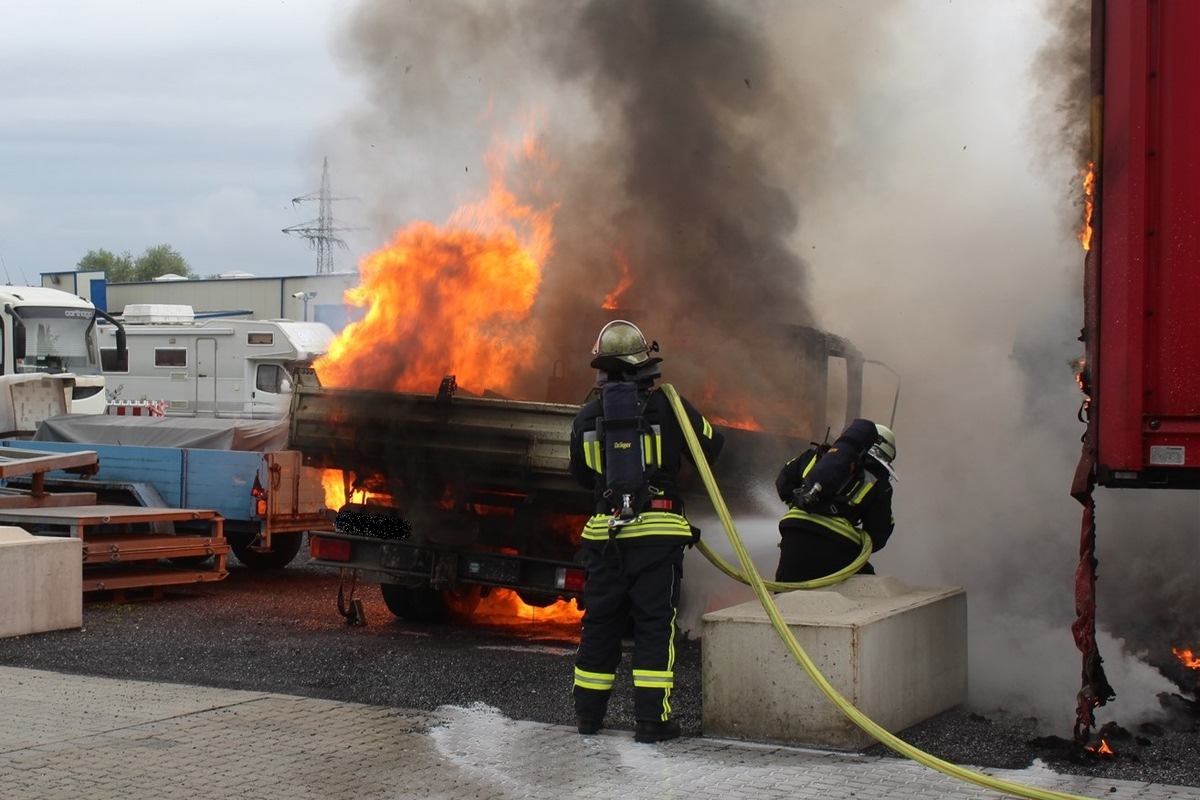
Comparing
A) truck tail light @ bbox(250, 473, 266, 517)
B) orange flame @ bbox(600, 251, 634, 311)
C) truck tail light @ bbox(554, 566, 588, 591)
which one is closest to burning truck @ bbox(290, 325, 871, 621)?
truck tail light @ bbox(554, 566, 588, 591)

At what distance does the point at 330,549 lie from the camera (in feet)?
28.4

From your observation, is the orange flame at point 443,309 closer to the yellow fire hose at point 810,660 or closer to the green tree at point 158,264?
the yellow fire hose at point 810,660

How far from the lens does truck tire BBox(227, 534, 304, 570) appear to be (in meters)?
12.4

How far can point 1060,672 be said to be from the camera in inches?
271

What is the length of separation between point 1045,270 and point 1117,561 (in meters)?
4.04

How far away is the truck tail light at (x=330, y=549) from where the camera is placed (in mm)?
8617

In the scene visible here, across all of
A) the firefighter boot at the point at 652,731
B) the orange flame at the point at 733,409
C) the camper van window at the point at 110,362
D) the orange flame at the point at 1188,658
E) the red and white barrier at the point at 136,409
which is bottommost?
the firefighter boot at the point at 652,731

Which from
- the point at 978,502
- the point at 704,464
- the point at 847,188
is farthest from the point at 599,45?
the point at 704,464

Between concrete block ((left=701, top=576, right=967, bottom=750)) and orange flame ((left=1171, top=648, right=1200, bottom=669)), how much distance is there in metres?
1.53

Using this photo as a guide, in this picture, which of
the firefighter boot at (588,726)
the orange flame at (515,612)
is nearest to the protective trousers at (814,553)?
the firefighter boot at (588,726)

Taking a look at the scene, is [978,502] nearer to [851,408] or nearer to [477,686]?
[851,408]

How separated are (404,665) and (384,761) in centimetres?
224

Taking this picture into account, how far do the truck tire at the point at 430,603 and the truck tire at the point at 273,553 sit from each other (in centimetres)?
336

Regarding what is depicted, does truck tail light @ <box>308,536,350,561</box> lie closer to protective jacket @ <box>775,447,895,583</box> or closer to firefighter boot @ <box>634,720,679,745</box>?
protective jacket @ <box>775,447,895,583</box>
